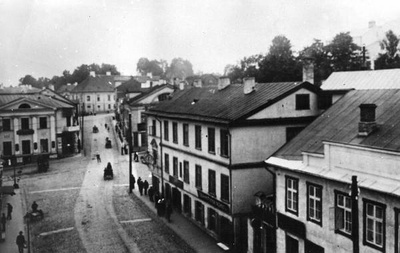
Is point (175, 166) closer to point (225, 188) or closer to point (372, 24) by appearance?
point (225, 188)

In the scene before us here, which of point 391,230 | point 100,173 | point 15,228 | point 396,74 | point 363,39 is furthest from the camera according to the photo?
point 363,39

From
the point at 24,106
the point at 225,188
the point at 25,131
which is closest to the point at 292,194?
the point at 225,188

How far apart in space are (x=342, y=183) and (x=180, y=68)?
132m

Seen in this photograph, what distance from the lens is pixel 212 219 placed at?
86.5 feet

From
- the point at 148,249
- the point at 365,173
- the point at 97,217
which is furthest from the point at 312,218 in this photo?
the point at 97,217

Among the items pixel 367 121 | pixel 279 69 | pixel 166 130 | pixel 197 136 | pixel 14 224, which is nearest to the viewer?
pixel 367 121

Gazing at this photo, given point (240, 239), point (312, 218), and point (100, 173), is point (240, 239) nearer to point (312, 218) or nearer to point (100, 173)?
point (312, 218)

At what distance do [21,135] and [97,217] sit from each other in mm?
26672

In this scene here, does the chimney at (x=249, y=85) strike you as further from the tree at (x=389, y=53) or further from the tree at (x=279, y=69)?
the tree at (x=389, y=53)

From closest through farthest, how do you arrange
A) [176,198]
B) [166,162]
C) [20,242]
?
[20,242] → [176,198] → [166,162]

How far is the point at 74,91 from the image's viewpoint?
369 feet

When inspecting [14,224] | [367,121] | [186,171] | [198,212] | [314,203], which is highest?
[367,121]

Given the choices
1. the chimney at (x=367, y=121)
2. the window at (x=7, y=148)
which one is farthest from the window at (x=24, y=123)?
the chimney at (x=367, y=121)

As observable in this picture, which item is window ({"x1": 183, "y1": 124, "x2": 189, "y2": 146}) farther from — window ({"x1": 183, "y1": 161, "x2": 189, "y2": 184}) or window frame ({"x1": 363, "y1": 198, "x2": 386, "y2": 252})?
window frame ({"x1": 363, "y1": 198, "x2": 386, "y2": 252})
